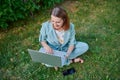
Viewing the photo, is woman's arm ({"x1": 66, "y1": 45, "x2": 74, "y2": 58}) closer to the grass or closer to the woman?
the woman

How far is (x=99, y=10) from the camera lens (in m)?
4.70

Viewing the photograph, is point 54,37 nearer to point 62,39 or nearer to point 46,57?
point 62,39

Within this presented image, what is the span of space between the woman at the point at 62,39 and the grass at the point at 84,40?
0.55 ft

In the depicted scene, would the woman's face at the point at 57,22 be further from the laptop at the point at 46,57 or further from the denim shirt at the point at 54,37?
the laptop at the point at 46,57

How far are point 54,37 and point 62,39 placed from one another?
0.11 m

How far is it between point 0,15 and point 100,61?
5.23ft

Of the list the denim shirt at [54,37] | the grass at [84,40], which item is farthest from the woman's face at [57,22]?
the grass at [84,40]

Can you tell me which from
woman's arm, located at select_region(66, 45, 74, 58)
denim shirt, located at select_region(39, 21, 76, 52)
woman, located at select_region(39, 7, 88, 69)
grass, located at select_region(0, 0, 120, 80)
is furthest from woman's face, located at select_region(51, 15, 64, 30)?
grass, located at select_region(0, 0, 120, 80)

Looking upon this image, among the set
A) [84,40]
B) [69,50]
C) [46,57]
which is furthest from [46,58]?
[84,40]

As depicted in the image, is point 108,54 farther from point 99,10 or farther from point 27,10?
point 27,10

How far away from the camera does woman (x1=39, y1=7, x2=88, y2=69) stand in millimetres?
3267

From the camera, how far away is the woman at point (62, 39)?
3.27 meters

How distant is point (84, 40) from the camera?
3959 millimetres

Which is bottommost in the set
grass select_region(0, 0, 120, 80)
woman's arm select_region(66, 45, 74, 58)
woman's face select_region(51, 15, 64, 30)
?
grass select_region(0, 0, 120, 80)
